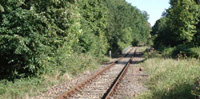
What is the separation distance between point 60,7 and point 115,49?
3444 centimetres

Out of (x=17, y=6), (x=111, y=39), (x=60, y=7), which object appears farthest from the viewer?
(x=111, y=39)

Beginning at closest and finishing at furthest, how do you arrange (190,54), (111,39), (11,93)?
(11,93) → (190,54) → (111,39)

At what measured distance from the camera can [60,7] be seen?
11.4m

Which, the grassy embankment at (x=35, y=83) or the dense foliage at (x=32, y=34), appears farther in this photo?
the dense foliage at (x=32, y=34)

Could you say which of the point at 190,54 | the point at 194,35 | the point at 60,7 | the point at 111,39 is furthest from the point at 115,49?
the point at 60,7

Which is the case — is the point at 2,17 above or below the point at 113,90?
above

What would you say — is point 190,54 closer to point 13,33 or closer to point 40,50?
point 40,50

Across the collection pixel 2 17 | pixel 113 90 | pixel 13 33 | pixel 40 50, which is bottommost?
pixel 113 90

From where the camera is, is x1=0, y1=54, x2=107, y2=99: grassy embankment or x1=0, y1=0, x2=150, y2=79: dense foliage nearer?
x1=0, y1=54, x2=107, y2=99: grassy embankment

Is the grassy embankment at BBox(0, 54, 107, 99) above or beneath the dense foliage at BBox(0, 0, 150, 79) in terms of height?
beneath

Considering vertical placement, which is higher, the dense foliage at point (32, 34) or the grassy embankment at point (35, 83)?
the dense foliage at point (32, 34)

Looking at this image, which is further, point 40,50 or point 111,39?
point 111,39

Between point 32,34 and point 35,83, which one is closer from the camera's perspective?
point 32,34

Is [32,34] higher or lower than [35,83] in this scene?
higher
